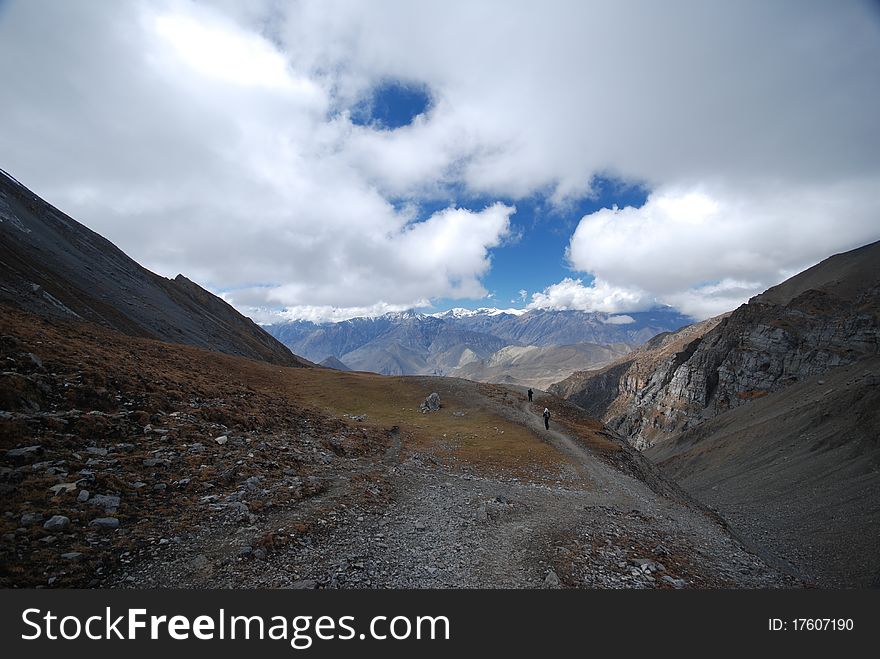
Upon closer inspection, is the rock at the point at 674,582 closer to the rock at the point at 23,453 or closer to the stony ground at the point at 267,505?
the stony ground at the point at 267,505

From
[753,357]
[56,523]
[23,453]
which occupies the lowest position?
[56,523]

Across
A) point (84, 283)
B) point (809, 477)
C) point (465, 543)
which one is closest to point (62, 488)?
point (465, 543)

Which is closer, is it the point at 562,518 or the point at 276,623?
the point at 276,623

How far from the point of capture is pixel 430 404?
3894cm

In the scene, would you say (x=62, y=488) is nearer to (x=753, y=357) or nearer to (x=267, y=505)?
(x=267, y=505)

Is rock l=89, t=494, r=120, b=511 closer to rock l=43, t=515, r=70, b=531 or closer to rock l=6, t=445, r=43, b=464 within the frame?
rock l=43, t=515, r=70, b=531

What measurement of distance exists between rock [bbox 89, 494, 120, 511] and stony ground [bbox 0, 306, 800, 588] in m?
0.05

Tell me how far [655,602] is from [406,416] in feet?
94.2

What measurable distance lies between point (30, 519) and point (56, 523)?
1.61ft

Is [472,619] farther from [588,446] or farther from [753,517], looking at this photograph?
[753,517]

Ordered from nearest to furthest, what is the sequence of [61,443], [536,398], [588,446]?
[61,443], [588,446], [536,398]

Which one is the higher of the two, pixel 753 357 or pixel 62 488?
pixel 753 357

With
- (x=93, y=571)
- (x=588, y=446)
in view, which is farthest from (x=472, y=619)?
(x=588, y=446)

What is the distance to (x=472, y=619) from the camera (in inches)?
301
